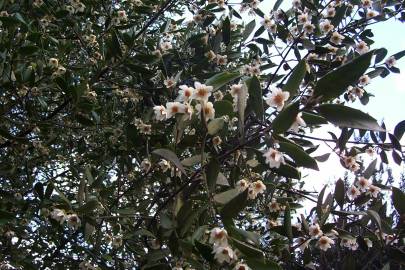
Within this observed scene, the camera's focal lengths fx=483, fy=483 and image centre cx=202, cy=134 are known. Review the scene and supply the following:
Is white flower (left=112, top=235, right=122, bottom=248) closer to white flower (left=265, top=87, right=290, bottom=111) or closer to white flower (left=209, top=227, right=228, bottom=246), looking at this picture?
white flower (left=209, top=227, right=228, bottom=246)

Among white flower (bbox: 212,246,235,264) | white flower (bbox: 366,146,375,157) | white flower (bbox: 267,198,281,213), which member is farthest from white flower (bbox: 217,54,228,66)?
white flower (bbox: 212,246,235,264)

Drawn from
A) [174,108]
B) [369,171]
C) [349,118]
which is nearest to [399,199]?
[369,171]

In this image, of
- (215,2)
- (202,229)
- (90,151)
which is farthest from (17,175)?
(202,229)

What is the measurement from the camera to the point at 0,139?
3.73 metres

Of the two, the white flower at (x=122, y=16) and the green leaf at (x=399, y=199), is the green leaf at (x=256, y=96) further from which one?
the white flower at (x=122, y=16)

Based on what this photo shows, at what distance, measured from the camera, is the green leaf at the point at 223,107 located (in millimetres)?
2020

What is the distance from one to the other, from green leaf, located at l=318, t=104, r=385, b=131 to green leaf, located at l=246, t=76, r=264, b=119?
28 cm

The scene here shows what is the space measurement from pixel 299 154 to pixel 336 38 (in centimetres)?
202

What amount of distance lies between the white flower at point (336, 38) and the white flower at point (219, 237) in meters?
2.14

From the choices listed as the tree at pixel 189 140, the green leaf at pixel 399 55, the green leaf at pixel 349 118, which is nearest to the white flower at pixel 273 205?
the tree at pixel 189 140

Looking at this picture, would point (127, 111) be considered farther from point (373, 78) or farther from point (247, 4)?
point (373, 78)

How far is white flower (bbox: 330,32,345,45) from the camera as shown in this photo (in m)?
3.49

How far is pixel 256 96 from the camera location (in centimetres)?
189

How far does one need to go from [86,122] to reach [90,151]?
4.23 feet
